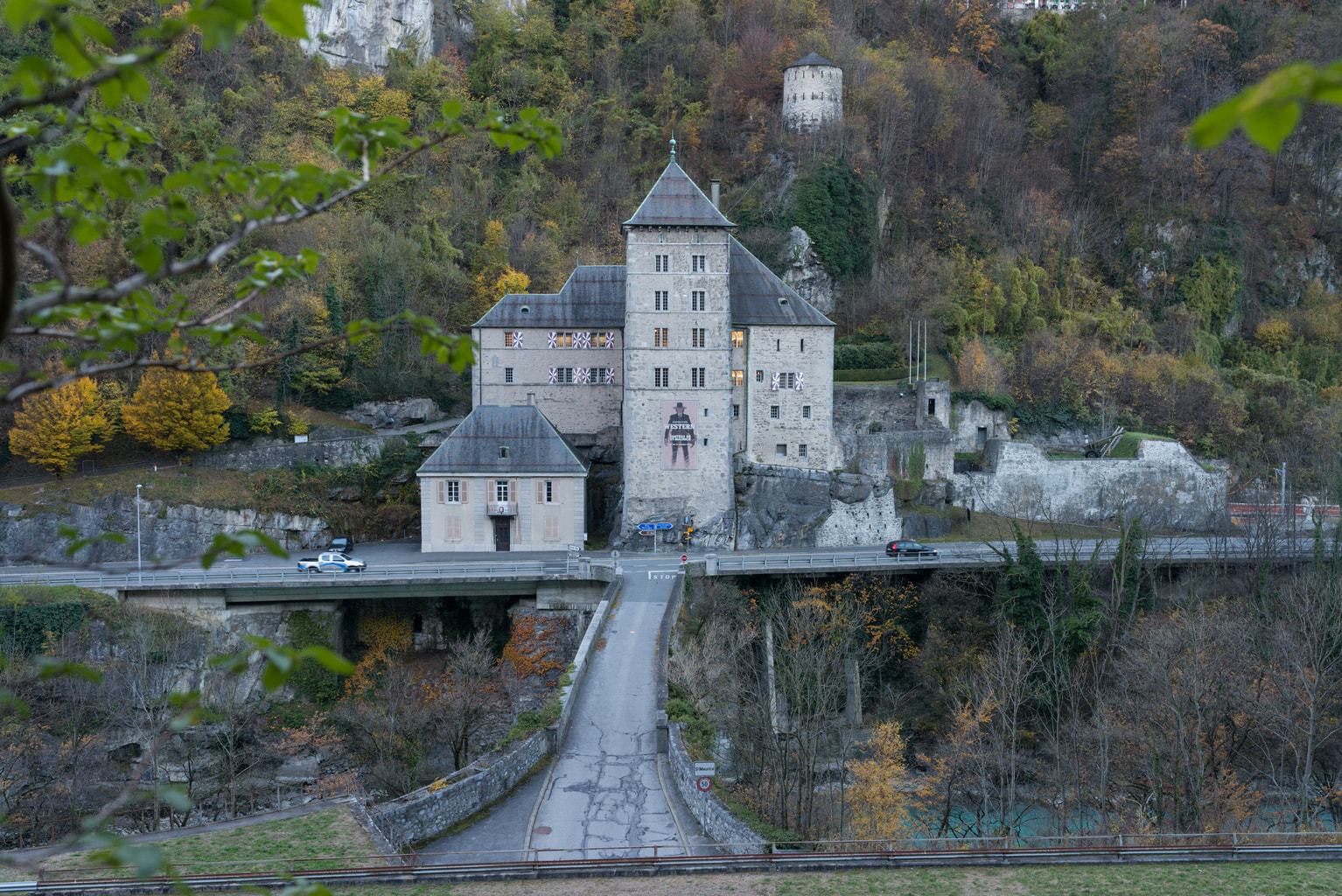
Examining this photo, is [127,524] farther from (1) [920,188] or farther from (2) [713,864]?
(1) [920,188]

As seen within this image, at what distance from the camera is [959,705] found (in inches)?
1133

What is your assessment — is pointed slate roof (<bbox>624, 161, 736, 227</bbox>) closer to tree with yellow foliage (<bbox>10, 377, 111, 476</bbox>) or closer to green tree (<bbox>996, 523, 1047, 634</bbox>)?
green tree (<bbox>996, 523, 1047, 634</bbox>)

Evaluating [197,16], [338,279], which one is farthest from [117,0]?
[197,16]

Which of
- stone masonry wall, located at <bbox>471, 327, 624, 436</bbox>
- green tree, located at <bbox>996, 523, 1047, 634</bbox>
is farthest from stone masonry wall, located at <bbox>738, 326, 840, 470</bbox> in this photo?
green tree, located at <bbox>996, 523, 1047, 634</bbox>

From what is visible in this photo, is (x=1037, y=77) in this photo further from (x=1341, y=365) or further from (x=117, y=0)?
(x=117, y=0)

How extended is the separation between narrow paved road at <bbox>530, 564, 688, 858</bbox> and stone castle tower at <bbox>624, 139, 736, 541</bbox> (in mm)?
10744

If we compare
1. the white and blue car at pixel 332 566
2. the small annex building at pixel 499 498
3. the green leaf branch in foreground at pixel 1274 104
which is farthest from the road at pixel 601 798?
→ the green leaf branch in foreground at pixel 1274 104

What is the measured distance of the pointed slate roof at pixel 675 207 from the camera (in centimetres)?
3938

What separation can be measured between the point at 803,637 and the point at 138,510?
2117 cm

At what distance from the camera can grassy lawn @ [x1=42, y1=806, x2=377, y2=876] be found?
611 inches

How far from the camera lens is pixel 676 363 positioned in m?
40.2

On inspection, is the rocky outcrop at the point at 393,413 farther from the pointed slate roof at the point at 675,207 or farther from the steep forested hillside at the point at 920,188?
the pointed slate roof at the point at 675,207

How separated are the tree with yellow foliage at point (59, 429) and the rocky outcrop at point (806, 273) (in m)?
29.3

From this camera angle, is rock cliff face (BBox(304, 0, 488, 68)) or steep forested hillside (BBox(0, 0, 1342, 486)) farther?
rock cliff face (BBox(304, 0, 488, 68))
